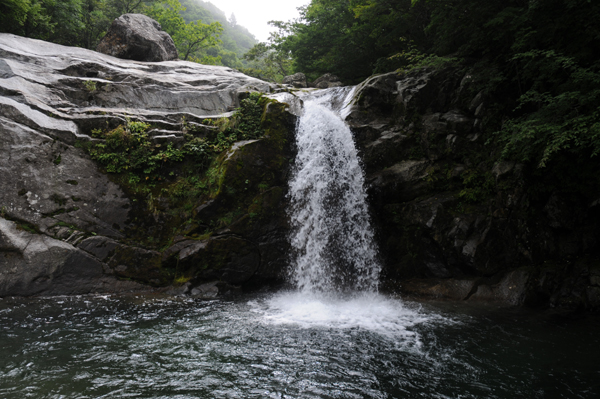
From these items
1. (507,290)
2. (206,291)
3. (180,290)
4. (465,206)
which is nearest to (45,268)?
(180,290)

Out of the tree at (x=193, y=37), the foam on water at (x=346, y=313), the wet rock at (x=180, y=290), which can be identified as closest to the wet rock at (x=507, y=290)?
the foam on water at (x=346, y=313)

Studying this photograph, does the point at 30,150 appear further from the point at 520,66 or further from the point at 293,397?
the point at 520,66

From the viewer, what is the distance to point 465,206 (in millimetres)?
7766

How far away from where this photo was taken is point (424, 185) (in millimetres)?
8320

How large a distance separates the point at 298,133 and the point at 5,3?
1160 cm

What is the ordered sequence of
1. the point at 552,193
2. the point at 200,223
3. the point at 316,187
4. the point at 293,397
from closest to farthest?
the point at 293,397 < the point at 552,193 < the point at 200,223 < the point at 316,187

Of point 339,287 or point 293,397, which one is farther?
point 339,287

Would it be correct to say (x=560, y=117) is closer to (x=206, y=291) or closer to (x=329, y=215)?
(x=329, y=215)

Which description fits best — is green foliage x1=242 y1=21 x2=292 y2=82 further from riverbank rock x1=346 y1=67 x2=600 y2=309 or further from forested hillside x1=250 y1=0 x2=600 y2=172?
riverbank rock x1=346 y1=67 x2=600 y2=309

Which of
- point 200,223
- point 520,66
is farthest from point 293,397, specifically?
point 520,66

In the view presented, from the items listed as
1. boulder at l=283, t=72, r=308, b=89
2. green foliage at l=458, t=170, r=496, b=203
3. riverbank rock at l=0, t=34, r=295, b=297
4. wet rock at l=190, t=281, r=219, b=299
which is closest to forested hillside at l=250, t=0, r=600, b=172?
green foliage at l=458, t=170, r=496, b=203

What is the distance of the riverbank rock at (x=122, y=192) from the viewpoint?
23.1ft

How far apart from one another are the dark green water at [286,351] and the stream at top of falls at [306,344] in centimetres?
2

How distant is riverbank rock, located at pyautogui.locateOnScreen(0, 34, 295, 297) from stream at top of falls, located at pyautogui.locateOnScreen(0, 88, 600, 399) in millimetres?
669
